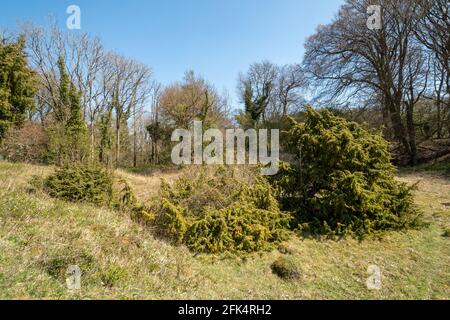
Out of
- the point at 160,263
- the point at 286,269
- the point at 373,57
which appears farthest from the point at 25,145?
the point at 373,57

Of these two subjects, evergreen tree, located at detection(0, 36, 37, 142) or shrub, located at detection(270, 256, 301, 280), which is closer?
shrub, located at detection(270, 256, 301, 280)

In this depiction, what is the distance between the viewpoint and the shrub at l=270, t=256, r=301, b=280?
526 centimetres

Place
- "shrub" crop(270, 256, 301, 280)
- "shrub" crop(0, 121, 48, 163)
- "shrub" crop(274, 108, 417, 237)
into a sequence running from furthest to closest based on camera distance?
"shrub" crop(0, 121, 48, 163), "shrub" crop(274, 108, 417, 237), "shrub" crop(270, 256, 301, 280)

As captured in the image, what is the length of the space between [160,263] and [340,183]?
4.91m

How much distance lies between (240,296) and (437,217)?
6.86 meters

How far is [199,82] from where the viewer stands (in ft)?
78.5

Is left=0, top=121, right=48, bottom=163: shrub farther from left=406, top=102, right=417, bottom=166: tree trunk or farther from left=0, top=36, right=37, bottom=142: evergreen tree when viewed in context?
left=406, top=102, right=417, bottom=166: tree trunk

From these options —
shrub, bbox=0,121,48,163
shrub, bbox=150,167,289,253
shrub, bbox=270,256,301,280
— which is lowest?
shrub, bbox=270,256,301,280

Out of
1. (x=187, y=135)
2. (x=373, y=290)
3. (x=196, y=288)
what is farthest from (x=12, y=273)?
(x=187, y=135)

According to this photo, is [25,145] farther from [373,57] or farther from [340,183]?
[373,57]

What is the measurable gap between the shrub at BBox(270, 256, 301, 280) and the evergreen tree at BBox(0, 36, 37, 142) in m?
11.6

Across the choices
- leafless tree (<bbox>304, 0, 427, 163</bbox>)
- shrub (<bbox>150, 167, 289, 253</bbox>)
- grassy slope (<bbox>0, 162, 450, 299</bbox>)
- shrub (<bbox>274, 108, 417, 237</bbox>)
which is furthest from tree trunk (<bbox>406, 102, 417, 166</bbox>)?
shrub (<bbox>150, 167, 289, 253</bbox>)

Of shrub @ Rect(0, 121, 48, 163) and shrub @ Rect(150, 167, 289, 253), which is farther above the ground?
shrub @ Rect(0, 121, 48, 163)

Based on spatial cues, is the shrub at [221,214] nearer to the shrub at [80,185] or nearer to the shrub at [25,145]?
the shrub at [80,185]
